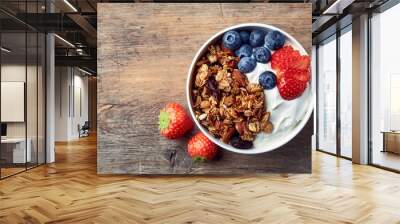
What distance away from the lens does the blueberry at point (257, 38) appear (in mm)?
4383

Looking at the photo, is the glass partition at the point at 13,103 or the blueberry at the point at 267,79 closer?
the blueberry at the point at 267,79

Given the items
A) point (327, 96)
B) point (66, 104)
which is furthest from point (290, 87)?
point (66, 104)

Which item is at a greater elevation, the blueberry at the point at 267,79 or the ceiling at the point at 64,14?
the ceiling at the point at 64,14

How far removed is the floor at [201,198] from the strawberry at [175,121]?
2.18 ft

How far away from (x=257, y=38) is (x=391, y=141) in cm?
370

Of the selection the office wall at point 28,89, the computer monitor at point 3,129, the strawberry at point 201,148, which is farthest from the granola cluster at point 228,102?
the computer monitor at point 3,129

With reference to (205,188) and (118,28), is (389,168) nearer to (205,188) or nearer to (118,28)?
(205,188)

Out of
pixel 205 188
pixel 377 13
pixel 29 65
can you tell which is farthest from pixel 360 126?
pixel 29 65

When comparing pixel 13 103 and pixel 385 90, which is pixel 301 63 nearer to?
pixel 385 90

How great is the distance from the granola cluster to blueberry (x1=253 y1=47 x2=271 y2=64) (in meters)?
0.22

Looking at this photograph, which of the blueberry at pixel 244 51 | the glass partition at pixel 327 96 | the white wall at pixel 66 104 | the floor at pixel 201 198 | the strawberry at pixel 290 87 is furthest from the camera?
the white wall at pixel 66 104

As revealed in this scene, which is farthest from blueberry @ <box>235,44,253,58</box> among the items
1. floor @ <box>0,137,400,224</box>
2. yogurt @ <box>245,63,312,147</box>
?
floor @ <box>0,137,400,224</box>

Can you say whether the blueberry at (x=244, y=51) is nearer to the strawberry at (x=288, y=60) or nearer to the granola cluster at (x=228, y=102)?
the granola cluster at (x=228, y=102)

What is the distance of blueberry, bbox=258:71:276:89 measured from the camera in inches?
171
